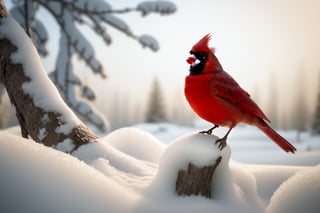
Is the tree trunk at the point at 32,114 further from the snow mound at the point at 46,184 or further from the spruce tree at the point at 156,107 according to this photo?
the spruce tree at the point at 156,107

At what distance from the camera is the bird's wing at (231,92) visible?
2.55m

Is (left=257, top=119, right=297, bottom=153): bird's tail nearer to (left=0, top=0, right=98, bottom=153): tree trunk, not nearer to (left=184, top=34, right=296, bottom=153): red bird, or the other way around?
(left=184, top=34, right=296, bottom=153): red bird

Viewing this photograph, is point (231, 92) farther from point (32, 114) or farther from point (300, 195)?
point (32, 114)

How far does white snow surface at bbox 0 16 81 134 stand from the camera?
8.30 ft

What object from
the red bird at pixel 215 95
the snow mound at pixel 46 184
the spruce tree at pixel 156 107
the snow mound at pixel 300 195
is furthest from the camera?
the spruce tree at pixel 156 107

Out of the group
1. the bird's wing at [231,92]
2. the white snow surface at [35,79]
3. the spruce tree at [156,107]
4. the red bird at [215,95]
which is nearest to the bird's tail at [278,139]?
the red bird at [215,95]

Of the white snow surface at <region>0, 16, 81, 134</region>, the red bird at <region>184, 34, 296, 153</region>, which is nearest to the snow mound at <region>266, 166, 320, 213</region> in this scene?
the red bird at <region>184, 34, 296, 153</region>

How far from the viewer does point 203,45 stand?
2.64 m

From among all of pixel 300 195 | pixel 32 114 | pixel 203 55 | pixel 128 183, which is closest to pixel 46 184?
pixel 128 183

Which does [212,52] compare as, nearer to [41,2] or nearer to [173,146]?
[173,146]

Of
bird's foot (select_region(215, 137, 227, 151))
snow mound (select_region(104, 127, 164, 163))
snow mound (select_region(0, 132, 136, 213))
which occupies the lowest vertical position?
snow mound (select_region(104, 127, 164, 163))

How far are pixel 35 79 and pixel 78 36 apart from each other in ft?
5.39

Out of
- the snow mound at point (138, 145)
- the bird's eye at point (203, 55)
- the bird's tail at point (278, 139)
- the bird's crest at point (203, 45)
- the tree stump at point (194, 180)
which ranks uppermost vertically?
the bird's crest at point (203, 45)

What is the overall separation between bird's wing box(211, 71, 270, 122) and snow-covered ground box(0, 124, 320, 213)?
1.48 feet
